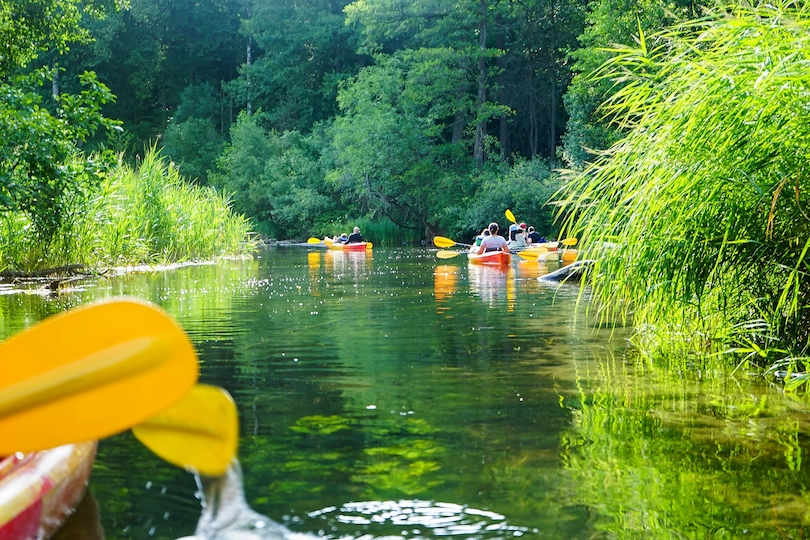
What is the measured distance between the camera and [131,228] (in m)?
17.6

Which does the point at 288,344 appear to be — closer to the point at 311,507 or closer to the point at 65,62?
the point at 311,507

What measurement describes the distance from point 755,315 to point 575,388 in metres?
1.38

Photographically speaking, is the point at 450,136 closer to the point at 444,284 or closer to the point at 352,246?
the point at 352,246

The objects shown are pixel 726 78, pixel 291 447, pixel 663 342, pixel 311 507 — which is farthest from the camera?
pixel 663 342

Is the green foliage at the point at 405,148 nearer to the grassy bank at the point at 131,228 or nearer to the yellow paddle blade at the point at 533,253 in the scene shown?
the grassy bank at the point at 131,228

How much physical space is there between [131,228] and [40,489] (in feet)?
49.5

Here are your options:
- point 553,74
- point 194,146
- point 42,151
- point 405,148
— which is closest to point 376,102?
point 405,148

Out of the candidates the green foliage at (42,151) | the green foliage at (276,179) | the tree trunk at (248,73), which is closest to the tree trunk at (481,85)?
the green foliage at (276,179)

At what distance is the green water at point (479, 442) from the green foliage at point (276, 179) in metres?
30.9

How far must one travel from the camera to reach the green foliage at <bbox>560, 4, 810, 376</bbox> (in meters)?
5.52

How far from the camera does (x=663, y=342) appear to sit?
7.12 meters

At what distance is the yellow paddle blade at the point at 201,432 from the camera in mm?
1844

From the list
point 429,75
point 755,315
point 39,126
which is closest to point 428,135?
point 429,75

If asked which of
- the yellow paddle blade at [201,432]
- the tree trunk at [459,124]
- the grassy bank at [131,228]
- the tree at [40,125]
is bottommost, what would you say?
the yellow paddle blade at [201,432]
